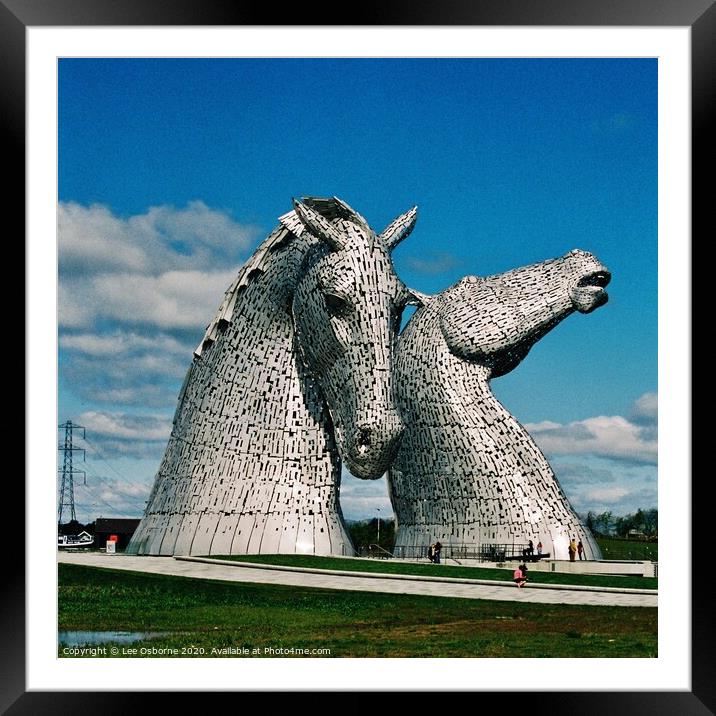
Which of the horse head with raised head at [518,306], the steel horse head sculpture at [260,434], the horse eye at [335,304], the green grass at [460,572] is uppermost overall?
the horse head with raised head at [518,306]

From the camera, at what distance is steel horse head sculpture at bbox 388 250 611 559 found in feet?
56.8

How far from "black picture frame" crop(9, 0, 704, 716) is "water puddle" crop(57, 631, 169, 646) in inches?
43.9

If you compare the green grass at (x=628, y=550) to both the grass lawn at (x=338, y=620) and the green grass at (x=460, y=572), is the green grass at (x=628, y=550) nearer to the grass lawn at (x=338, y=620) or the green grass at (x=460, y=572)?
the green grass at (x=460, y=572)

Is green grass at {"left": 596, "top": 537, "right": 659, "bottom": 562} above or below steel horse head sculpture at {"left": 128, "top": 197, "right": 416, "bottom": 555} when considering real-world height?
below

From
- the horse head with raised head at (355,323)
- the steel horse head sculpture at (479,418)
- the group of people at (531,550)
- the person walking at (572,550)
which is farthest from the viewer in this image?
the steel horse head sculpture at (479,418)

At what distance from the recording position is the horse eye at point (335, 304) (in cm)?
1196

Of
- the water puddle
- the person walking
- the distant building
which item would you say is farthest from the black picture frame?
the distant building

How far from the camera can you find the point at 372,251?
12125 mm

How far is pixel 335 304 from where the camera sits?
12.0m

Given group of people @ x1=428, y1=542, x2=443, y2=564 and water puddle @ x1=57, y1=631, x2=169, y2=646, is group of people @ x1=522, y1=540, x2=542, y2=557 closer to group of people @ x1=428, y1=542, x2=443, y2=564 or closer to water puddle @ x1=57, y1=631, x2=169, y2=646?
group of people @ x1=428, y1=542, x2=443, y2=564

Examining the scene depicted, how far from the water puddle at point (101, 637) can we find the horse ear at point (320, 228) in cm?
446

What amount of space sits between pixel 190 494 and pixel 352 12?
20.7 feet

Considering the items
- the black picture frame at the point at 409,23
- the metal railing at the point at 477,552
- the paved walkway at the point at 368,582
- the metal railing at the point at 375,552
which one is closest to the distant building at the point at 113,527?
the metal railing at the point at 375,552

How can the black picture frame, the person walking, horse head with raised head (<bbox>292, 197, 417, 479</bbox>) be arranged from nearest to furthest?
the black picture frame, horse head with raised head (<bbox>292, 197, 417, 479</bbox>), the person walking
